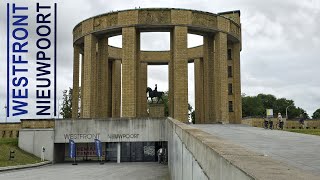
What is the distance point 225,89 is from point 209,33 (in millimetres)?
6096

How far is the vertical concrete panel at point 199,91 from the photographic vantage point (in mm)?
45656

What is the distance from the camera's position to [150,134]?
3409 centimetres

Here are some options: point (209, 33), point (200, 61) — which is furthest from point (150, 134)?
point (200, 61)

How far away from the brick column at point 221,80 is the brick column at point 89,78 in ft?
41.4

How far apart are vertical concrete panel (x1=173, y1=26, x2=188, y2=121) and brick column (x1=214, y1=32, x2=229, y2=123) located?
3784 mm

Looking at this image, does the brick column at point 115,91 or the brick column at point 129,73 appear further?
the brick column at point 115,91

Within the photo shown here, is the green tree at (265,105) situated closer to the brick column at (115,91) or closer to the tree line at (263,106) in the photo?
the tree line at (263,106)

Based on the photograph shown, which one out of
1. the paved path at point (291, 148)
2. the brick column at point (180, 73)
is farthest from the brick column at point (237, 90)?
the paved path at point (291, 148)

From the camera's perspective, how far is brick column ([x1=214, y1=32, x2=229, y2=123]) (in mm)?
37281

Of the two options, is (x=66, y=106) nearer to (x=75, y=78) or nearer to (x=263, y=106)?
(x=75, y=78)

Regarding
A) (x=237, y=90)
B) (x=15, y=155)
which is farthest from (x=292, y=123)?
(x=15, y=155)

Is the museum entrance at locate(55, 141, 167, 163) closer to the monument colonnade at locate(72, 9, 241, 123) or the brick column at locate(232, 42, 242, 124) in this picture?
the monument colonnade at locate(72, 9, 241, 123)

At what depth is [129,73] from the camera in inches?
1420

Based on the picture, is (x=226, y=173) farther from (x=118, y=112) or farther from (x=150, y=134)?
(x=118, y=112)
